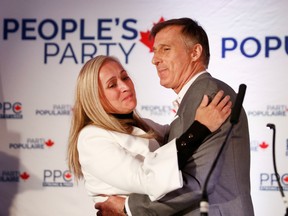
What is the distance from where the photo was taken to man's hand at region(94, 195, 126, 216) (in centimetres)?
271

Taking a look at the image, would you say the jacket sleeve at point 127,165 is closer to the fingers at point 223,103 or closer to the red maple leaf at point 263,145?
the fingers at point 223,103

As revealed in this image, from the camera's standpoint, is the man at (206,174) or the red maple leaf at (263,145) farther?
the red maple leaf at (263,145)

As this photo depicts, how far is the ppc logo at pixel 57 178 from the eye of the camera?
15.6 feet

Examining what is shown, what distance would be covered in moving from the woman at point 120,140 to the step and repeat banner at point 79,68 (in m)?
1.59

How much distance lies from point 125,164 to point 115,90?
43 cm

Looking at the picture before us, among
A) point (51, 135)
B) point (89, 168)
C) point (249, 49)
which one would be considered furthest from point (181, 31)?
point (51, 135)

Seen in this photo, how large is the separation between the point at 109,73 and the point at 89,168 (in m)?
0.46

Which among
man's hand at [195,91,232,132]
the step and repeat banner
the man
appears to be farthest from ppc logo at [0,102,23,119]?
man's hand at [195,91,232,132]

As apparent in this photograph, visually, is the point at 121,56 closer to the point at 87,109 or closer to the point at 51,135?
the point at 51,135

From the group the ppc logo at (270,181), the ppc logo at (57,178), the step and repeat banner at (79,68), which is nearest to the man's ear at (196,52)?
the step and repeat banner at (79,68)

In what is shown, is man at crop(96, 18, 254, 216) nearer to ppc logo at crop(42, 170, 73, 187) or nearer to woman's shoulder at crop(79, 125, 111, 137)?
woman's shoulder at crop(79, 125, 111, 137)

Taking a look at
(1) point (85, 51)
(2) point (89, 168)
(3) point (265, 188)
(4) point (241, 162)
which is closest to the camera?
(4) point (241, 162)

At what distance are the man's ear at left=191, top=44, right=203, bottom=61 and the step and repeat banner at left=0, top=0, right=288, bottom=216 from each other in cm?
168

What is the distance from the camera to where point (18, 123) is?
15.9ft
